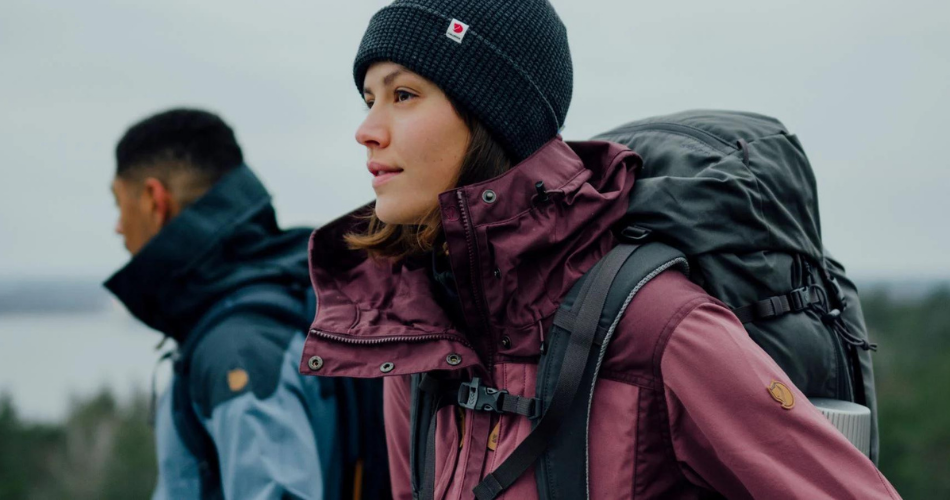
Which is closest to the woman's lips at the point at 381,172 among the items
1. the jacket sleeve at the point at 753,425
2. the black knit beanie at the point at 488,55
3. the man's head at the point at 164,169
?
the black knit beanie at the point at 488,55

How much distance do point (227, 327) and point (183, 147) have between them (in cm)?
103

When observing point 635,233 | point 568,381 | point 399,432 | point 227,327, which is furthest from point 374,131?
point 227,327

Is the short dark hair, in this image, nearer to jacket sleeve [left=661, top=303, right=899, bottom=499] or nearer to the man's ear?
the man's ear

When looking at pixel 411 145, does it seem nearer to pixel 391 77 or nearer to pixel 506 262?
pixel 391 77

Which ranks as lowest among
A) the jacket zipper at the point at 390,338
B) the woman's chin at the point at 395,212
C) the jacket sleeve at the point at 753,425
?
the jacket sleeve at the point at 753,425

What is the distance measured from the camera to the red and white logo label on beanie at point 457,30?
2.15m

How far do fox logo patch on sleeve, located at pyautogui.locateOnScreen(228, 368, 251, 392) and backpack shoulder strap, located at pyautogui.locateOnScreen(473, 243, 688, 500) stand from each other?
1.21 metres

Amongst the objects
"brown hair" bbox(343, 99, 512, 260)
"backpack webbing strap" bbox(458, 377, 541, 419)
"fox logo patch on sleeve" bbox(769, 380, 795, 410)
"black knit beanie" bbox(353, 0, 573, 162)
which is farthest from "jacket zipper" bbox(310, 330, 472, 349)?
"fox logo patch on sleeve" bbox(769, 380, 795, 410)

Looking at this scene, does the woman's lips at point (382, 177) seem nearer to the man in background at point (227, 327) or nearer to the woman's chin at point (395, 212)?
the woman's chin at point (395, 212)

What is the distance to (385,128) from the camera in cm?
213

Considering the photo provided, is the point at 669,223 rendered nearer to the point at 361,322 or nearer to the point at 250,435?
the point at 361,322

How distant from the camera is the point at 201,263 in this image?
329cm

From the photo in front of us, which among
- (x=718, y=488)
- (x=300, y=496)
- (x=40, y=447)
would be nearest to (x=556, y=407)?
(x=718, y=488)

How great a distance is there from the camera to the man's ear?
360 cm
